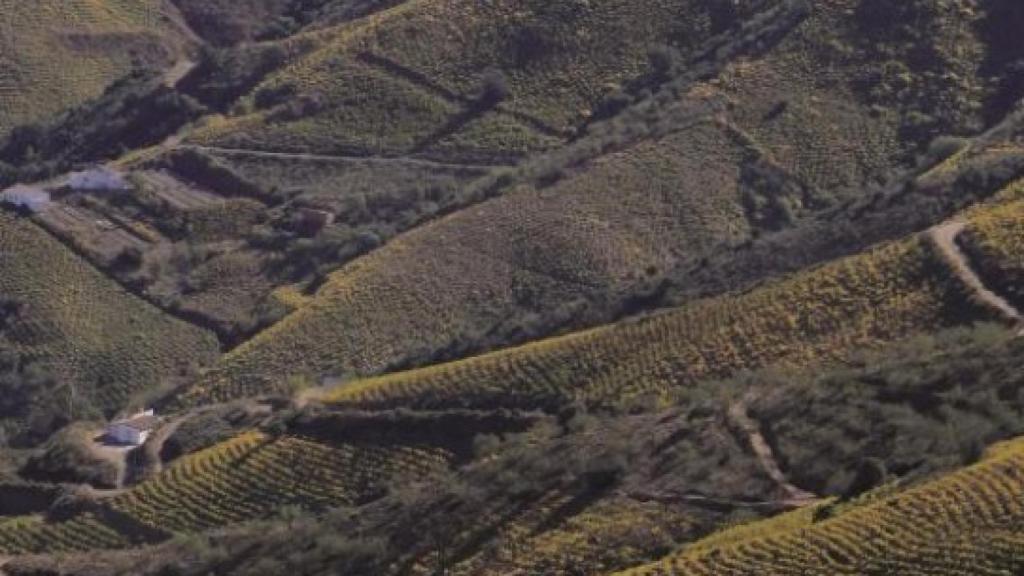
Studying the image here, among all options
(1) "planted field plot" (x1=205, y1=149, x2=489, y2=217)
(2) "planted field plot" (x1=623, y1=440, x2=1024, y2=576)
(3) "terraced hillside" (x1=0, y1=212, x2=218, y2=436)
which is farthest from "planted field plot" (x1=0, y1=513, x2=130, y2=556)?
(1) "planted field plot" (x1=205, y1=149, x2=489, y2=217)

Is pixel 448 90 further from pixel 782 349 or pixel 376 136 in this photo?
pixel 782 349

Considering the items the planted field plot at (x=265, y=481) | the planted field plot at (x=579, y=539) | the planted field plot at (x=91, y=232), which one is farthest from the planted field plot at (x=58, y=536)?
the planted field plot at (x=91, y=232)

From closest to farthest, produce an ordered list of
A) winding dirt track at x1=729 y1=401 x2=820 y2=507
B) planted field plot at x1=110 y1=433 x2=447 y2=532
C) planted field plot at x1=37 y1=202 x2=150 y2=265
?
winding dirt track at x1=729 y1=401 x2=820 y2=507
planted field plot at x1=110 y1=433 x2=447 y2=532
planted field plot at x1=37 y1=202 x2=150 y2=265

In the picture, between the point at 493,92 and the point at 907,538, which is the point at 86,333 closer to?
the point at 493,92

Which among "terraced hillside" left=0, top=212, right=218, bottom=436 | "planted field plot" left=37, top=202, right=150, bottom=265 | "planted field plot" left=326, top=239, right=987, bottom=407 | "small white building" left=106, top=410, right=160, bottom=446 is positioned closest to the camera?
"planted field plot" left=326, top=239, right=987, bottom=407

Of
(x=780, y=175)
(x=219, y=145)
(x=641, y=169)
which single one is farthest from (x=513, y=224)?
(x=219, y=145)

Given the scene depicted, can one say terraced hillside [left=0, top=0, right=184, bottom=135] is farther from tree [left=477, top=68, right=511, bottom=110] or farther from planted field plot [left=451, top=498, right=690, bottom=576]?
planted field plot [left=451, top=498, right=690, bottom=576]

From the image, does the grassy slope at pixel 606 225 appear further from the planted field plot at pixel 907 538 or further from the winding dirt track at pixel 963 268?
the planted field plot at pixel 907 538

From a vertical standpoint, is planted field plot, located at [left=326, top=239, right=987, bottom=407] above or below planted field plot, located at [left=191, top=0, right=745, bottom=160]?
below
